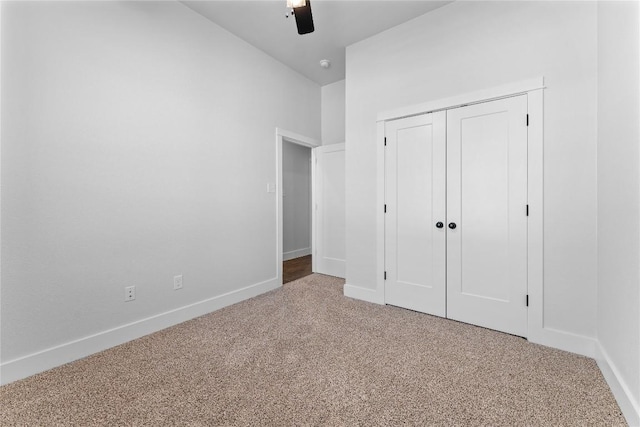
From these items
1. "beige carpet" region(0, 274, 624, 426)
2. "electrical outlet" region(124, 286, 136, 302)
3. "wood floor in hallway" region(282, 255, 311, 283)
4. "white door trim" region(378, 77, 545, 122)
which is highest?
"white door trim" region(378, 77, 545, 122)

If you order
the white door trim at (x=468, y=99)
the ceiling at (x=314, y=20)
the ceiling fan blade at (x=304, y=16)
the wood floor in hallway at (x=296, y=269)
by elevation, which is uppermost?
the ceiling at (x=314, y=20)

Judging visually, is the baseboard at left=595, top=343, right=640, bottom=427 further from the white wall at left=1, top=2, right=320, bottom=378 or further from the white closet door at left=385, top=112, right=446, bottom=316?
the white wall at left=1, top=2, right=320, bottom=378

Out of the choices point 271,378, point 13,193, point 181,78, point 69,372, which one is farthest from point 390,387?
point 181,78

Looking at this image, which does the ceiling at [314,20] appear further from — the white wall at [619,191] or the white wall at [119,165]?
the white wall at [619,191]

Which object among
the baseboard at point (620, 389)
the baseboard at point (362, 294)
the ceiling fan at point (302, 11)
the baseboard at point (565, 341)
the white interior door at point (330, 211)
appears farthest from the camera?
the white interior door at point (330, 211)

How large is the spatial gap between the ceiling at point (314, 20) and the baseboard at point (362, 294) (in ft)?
9.40

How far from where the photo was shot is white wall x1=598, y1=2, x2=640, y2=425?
1.35 m

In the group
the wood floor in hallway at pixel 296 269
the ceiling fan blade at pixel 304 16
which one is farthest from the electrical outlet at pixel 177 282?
the ceiling fan blade at pixel 304 16

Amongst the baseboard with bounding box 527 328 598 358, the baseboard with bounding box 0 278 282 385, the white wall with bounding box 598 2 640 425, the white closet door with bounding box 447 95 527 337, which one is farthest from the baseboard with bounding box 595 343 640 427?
the baseboard with bounding box 0 278 282 385

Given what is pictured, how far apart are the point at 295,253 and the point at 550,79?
4662 mm

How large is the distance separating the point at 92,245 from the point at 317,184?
9.39 feet

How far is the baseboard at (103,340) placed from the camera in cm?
172

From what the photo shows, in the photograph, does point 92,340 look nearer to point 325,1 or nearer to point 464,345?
point 464,345

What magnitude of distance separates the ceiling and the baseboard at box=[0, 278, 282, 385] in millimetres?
2887
